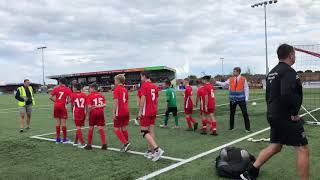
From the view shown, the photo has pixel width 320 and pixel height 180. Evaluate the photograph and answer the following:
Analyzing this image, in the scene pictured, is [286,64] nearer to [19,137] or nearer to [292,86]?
[292,86]

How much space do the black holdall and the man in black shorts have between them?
910 mm

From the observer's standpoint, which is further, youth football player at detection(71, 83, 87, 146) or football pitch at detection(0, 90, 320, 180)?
youth football player at detection(71, 83, 87, 146)

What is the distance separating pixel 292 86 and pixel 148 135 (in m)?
3.60

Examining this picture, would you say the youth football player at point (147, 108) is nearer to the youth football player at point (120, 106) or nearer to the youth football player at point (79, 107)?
the youth football player at point (120, 106)

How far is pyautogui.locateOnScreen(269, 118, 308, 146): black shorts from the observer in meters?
5.14

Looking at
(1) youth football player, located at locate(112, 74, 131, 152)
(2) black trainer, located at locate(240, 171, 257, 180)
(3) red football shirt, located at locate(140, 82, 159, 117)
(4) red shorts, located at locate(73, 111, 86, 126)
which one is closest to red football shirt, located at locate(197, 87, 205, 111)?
(1) youth football player, located at locate(112, 74, 131, 152)

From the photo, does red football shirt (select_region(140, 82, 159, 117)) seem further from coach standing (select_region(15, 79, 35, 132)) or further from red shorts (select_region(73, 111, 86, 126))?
coach standing (select_region(15, 79, 35, 132))

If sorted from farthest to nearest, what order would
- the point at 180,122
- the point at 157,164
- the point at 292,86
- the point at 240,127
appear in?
the point at 180,122
the point at 240,127
the point at 157,164
the point at 292,86

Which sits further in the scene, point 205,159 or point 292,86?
point 205,159

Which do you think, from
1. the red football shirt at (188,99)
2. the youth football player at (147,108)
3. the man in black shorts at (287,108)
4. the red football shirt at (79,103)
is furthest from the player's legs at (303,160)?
the red football shirt at (188,99)

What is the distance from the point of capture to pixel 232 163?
6.31 meters

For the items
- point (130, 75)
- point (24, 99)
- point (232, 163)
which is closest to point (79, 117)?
point (24, 99)

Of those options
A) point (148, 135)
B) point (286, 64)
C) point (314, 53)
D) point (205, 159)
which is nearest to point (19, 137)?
point (148, 135)

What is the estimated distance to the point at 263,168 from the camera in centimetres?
674
